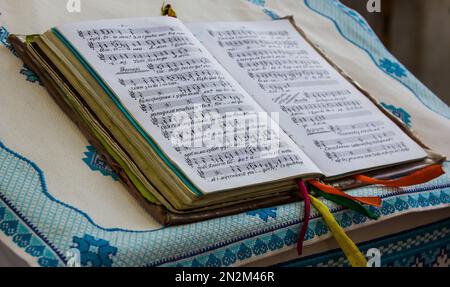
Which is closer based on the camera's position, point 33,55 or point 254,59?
point 33,55

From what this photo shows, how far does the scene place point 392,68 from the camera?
1.75 m

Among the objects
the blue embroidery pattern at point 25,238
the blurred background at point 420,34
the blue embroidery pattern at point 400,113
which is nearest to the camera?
the blue embroidery pattern at point 25,238

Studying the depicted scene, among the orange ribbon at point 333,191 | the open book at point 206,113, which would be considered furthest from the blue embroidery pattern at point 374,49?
the orange ribbon at point 333,191

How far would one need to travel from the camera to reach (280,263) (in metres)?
1.17

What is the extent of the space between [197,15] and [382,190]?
520 mm

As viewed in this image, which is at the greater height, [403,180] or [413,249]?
[403,180]

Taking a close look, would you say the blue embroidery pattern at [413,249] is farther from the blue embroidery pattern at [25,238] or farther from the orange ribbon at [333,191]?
the blue embroidery pattern at [25,238]

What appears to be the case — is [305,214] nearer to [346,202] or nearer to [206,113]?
[346,202]

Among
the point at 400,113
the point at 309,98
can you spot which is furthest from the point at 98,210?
the point at 400,113

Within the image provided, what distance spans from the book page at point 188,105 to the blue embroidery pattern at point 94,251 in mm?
162

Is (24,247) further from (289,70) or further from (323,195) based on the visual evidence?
(289,70)

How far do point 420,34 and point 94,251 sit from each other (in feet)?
7.48

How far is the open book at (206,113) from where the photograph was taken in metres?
1.13
